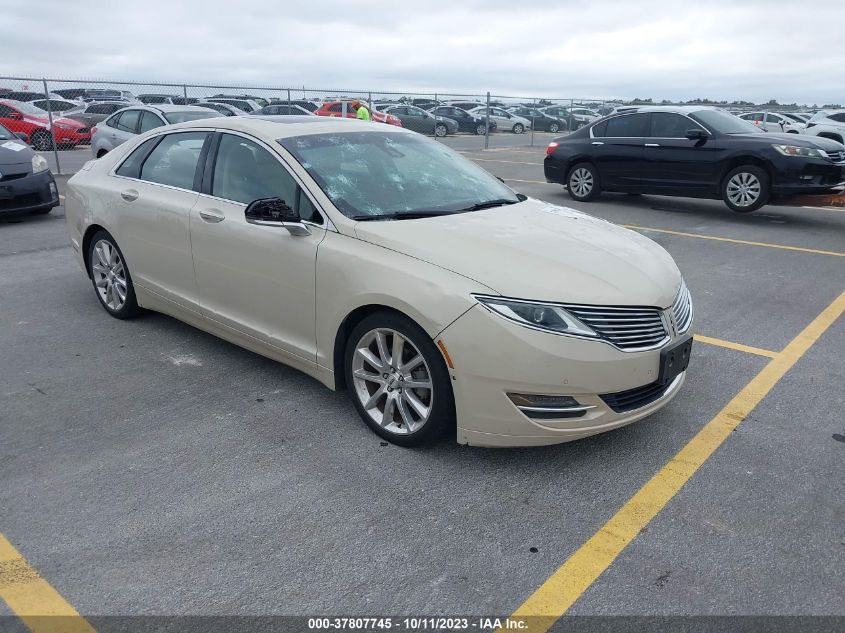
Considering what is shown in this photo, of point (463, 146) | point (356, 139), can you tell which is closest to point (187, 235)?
point (356, 139)

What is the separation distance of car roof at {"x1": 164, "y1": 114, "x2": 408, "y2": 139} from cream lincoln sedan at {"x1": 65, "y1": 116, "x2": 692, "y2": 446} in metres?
0.02

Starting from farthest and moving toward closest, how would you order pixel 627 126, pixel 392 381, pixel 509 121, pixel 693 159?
pixel 509 121, pixel 627 126, pixel 693 159, pixel 392 381

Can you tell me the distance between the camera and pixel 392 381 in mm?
3557

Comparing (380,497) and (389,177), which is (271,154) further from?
(380,497)

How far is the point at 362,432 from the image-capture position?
149 inches

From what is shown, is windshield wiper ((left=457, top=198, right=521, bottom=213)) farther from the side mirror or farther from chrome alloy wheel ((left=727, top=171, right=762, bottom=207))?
chrome alloy wheel ((left=727, top=171, right=762, bottom=207))

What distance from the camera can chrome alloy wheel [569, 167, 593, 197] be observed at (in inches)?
478

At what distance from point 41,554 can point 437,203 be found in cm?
261

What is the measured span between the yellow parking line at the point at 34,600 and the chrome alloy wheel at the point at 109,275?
9.60 feet

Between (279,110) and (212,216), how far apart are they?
Answer: 21.6m

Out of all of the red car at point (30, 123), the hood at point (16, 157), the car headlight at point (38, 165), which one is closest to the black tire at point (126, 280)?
the hood at point (16, 157)

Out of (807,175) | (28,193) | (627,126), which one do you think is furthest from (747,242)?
(28,193)

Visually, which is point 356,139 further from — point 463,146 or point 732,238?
point 463,146

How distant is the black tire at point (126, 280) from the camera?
5.24 meters
